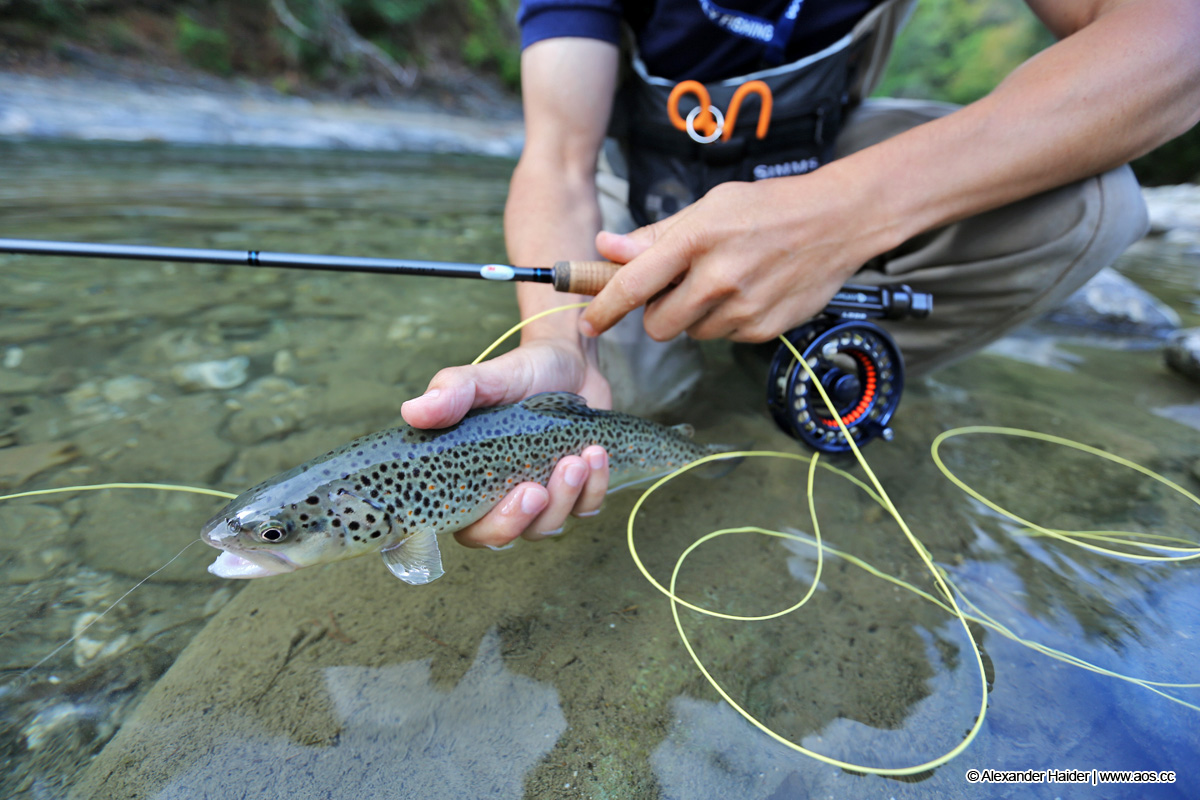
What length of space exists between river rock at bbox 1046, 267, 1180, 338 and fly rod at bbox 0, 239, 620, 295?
4.97 m

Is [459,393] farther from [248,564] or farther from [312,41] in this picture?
[312,41]

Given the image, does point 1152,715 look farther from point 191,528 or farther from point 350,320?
point 350,320

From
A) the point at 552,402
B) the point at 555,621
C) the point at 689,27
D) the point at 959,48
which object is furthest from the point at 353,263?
the point at 959,48

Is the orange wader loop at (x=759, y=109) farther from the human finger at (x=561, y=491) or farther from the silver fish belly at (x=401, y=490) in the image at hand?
the human finger at (x=561, y=491)

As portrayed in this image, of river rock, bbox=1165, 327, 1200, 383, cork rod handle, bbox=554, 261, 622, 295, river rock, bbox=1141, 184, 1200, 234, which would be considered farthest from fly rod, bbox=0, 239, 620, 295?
river rock, bbox=1141, 184, 1200, 234

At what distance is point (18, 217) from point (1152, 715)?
8.27 m

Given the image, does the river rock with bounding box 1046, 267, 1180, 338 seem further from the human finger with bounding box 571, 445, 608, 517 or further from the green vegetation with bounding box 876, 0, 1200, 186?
the green vegetation with bounding box 876, 0, 1200, 186

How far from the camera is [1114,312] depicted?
5.13 metres

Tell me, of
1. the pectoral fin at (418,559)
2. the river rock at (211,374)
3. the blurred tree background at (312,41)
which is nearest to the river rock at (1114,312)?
the pectoral fin at (418,559)

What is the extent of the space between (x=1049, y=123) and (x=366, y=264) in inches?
94.3

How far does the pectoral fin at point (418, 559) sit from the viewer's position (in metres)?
1.75

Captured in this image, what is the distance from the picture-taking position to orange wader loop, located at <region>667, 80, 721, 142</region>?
259 centimetres

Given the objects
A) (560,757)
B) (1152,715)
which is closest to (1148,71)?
(1152,715)

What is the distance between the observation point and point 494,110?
21812mm
